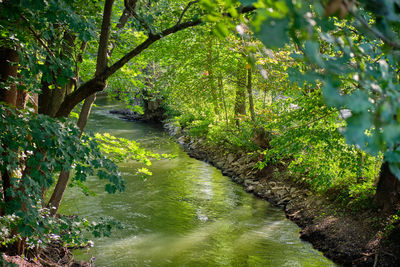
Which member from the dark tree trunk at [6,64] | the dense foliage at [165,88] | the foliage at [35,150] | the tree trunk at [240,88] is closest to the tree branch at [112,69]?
the dense foliage at [165,88]

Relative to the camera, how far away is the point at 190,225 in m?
8.40

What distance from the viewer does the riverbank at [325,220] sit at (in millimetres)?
5965

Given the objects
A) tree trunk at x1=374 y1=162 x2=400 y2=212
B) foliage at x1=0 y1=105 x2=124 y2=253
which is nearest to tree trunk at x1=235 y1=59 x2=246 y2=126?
tree trunk at x1=374 y1=162 x2=400 y2=212

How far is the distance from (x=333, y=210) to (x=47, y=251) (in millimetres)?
5969

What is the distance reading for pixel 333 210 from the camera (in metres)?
7.77

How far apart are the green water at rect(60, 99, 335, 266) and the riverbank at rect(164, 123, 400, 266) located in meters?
0.30

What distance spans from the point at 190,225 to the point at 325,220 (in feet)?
10.4

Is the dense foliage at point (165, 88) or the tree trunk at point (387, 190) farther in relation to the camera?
the tree trunk at point (387, 190)

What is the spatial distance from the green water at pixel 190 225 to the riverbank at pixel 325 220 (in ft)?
0.97

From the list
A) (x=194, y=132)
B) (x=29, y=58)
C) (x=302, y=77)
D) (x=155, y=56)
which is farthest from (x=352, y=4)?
(x=194, y=132)

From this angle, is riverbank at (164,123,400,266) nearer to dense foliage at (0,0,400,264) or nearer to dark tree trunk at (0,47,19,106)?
dense foliage at (0,0,400,264)

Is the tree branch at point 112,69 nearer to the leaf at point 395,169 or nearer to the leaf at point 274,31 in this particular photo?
the leaf at point 274,31

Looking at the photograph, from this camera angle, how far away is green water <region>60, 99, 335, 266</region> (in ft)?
22.1

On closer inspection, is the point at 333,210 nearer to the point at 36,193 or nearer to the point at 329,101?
the point at 36,193
